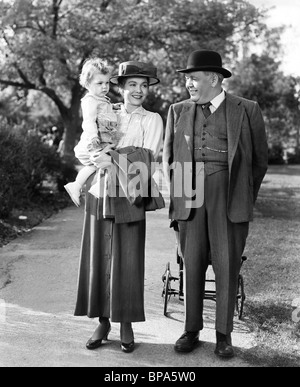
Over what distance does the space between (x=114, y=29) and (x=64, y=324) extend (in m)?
12.0

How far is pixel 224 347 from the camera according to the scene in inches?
169

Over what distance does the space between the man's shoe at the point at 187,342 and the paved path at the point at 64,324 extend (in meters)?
0.06

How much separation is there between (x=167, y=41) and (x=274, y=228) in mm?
8597

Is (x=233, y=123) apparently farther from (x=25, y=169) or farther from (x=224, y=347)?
(x=25, y=169)

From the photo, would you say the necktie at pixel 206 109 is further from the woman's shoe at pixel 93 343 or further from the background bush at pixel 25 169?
the background bush at pixel 25 169

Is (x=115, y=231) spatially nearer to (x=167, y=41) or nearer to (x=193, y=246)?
(x=193, y=246)

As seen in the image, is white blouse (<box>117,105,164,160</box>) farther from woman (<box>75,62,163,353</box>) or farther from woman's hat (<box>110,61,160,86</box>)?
woman's hat (<box>110,61,160,86</box>)

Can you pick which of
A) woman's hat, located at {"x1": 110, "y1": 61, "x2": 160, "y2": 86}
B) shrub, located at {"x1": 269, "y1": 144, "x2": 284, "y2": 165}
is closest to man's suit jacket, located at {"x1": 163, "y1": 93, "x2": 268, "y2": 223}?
woman's hat, located at {"x1": 110, "y1": 61, "x2": 160, "y2": 86}

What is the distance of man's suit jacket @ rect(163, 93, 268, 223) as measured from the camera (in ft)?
14.1

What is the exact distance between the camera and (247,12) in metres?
16.4

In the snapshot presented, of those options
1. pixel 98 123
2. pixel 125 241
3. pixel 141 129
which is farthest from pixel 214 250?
pixel 98 123

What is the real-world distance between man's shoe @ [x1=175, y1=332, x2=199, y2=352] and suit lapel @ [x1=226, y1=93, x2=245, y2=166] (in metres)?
1.33

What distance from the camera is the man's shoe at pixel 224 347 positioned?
13.9 ft

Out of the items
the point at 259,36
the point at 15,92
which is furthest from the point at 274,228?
the point at 15,92
